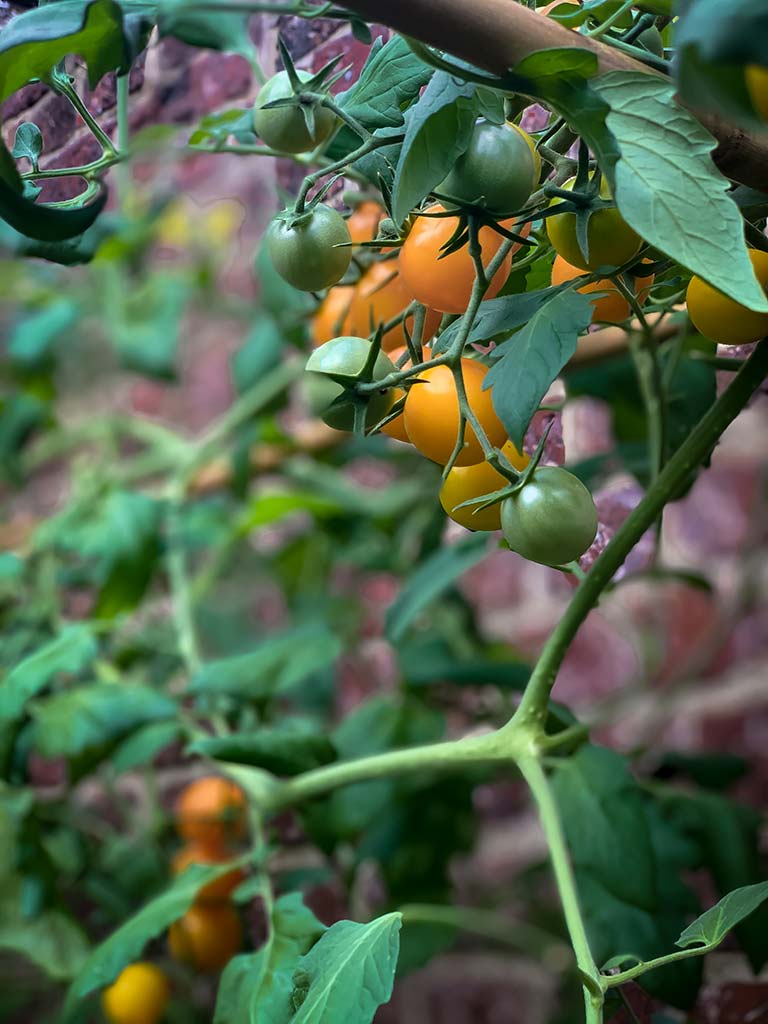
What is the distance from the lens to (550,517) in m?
0.25

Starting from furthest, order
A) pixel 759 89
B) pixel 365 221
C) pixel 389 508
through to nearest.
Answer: pixel 389 508
pixel 365 221
pixel 759 89

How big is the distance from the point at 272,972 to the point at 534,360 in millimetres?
244

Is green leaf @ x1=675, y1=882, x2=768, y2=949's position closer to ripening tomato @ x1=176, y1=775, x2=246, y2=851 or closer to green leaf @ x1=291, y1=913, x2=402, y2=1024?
green leaf @ x1=291, y1=913, x2=402, y2=1024

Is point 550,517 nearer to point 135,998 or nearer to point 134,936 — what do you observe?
point 134,936

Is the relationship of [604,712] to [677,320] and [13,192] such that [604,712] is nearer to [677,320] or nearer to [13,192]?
[677,320]

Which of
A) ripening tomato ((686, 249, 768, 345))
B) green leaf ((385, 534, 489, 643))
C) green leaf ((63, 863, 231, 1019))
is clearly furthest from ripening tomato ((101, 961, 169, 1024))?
ripening tomato ((686, 249, 768, 345))

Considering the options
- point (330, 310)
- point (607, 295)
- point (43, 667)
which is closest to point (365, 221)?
→ point (330, 310)

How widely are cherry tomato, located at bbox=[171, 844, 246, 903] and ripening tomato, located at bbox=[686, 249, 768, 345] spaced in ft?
1.14

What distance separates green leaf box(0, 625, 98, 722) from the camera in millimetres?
465

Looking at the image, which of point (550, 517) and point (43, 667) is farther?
point (43, 667)

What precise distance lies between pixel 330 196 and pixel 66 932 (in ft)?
1.41

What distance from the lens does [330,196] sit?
0.39 m

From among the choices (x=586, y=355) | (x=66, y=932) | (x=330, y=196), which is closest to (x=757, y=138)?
(x=330, y=196)

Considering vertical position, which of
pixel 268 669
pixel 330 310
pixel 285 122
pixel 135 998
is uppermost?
pixel 285 122
